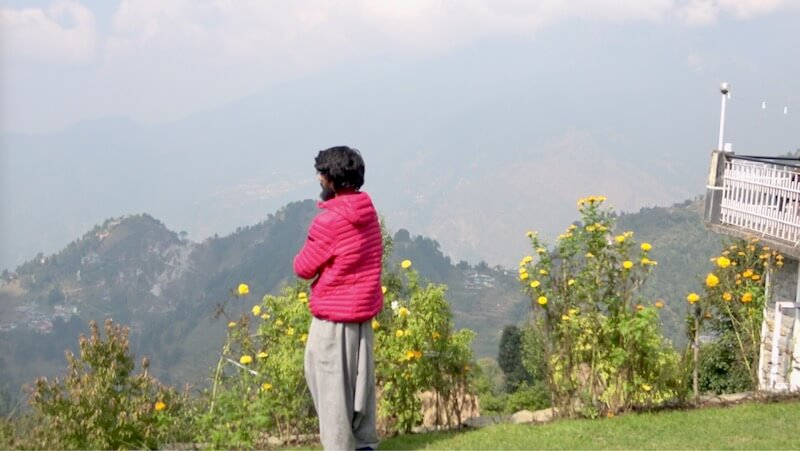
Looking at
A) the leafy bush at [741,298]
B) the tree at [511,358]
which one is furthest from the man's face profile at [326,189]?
the tree at [511,358]

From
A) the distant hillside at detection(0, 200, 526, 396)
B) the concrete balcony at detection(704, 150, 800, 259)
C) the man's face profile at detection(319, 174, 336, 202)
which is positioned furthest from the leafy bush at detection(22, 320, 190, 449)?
the distant hillside at detection(0, 200, 526, 396)

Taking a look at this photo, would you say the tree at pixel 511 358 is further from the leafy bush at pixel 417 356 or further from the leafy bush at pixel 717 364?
the leafy bush at pixel 417 356

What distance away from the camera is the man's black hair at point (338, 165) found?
4.56m

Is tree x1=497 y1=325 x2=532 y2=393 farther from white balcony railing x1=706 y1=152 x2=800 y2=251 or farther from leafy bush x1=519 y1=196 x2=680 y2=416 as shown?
leafy bush x1=519 y1=196 x2=680 y2=416

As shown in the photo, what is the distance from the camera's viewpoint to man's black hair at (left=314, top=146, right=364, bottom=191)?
4.56m

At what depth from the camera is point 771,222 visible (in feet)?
27.6

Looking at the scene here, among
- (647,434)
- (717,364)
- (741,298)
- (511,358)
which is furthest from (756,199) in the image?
(511,358)

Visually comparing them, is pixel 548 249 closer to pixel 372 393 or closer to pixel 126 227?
pixel 372 393

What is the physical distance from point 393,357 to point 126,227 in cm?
13941

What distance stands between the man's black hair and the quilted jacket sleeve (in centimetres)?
22

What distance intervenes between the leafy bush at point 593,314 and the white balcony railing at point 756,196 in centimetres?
260

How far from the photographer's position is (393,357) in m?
5.80

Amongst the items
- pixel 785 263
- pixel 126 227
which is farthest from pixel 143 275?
pixel 785 263

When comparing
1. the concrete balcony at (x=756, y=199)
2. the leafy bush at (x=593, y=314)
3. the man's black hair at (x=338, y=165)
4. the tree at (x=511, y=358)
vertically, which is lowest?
the tree at (x=511, y=358)
